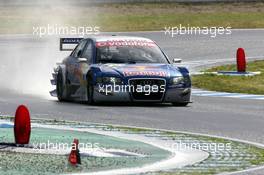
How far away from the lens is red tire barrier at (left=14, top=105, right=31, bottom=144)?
44.2 feet

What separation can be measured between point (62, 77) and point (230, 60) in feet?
49.4

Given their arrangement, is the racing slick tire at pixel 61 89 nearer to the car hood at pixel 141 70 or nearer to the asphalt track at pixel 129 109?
the asphalt track at pixel 129 109

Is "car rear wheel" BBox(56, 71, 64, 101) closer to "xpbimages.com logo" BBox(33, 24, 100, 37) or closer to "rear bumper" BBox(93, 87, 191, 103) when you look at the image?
Result: "rear bumper" BBox(93, 87, 191, 103)

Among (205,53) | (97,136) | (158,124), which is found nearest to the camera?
(97,136)

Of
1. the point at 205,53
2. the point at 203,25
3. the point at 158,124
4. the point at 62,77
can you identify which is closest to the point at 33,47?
the point at 205,53

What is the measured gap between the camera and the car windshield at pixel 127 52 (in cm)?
2156

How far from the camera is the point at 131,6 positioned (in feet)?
193

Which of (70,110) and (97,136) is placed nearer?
(97,136)

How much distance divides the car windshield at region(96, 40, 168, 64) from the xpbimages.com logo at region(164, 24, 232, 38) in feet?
81.3

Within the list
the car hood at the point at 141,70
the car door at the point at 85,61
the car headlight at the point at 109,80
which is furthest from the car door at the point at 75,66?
the car headlight at the point at 109,80

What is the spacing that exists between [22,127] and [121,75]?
7175 mm

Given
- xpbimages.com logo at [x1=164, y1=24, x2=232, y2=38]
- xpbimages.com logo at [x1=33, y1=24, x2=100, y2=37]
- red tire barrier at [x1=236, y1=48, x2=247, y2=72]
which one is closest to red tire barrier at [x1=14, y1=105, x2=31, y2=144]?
red tire barrier at [x1=236, y1=48, x2=247, y2=72]

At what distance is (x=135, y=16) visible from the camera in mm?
55344

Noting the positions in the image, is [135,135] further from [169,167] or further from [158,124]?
[169,167]
